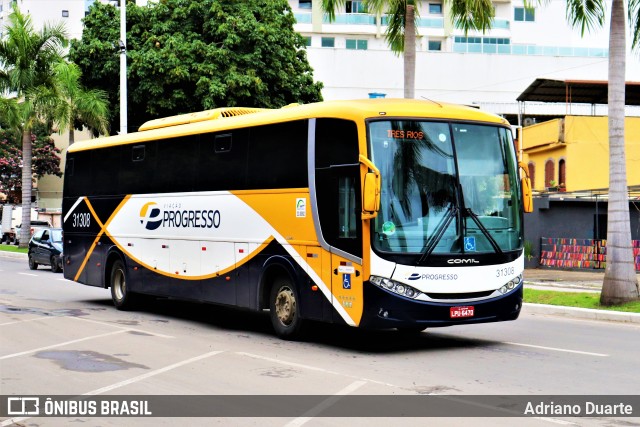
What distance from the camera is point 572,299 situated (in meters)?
20.6

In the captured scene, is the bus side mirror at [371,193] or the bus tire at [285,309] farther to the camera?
the bus tire at [285,309]

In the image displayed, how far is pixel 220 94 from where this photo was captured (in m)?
41.6

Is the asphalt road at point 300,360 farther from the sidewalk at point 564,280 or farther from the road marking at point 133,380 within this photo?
the sidewalk at point 564,280

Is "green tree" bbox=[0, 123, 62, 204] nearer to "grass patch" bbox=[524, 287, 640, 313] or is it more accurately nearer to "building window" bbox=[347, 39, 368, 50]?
"building window" bbox=[347, 39, 368, 50]

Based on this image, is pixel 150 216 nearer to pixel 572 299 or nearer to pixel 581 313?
pixel 581 313

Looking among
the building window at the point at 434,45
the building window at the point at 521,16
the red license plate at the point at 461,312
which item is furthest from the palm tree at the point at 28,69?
the building window at the point at 521,16

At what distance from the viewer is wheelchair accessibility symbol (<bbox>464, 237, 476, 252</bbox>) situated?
12.9 metres

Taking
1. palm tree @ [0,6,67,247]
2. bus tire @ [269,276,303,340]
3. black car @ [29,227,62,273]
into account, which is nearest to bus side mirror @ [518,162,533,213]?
bus tire @ [269,276,303,340]

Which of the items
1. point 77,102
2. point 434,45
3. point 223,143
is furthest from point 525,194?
point 434,45

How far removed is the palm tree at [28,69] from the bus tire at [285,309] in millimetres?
32530

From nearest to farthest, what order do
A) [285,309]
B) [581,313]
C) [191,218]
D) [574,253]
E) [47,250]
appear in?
1. [285,309]
2. [191,218]
3. [581,313]
4. [574,253]
5. [47,250]

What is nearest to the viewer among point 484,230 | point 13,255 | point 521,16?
point 484,230

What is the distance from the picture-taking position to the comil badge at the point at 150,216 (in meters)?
18.1

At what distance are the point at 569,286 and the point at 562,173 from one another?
60.9 feet
